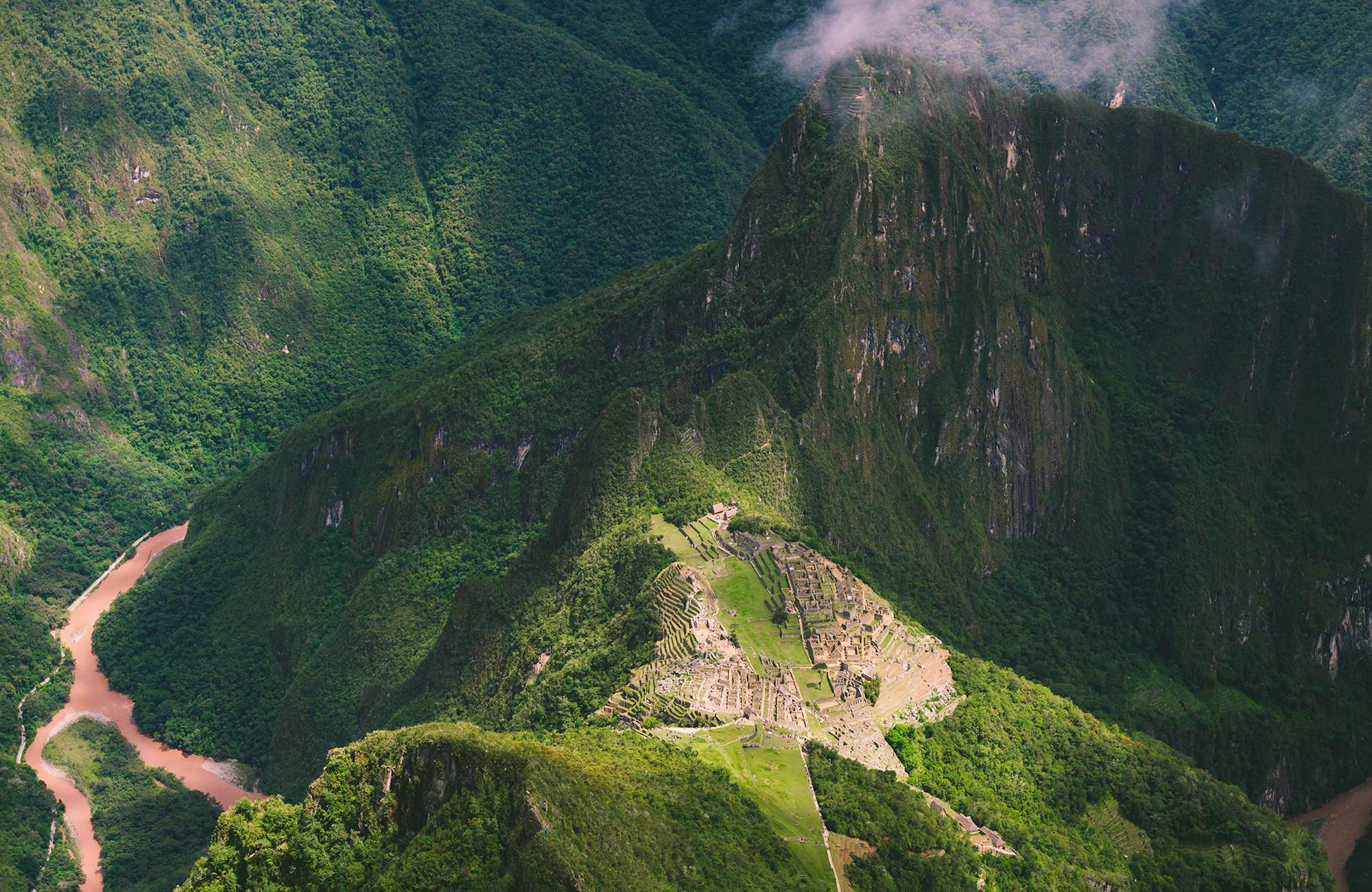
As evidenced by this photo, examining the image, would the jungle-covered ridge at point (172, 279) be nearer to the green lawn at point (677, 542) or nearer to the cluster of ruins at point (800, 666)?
the green lawn at point (677, 542)

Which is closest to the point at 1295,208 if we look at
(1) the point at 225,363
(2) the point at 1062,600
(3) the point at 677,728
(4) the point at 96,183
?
(2) the point at 1062,600

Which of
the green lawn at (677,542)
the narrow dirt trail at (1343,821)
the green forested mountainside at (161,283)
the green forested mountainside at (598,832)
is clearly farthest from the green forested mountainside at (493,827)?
the green forested mountainside at (161,283)

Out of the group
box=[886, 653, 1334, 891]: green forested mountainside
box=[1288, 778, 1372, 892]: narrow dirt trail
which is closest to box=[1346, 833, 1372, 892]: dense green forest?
box=[1288, 778, 1372, 892]: narrow dirt trail

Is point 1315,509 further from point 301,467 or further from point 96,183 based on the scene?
point 96,183

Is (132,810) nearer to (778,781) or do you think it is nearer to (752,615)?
(752,615)

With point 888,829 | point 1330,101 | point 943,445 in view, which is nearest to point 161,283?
point 943,445

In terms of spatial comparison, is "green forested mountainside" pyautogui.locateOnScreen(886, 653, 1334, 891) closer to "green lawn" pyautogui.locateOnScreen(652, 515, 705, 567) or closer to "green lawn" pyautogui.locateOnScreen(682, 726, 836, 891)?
"green lawn" pyautogui.locateOnScreen(682, 726, 836, 891)
